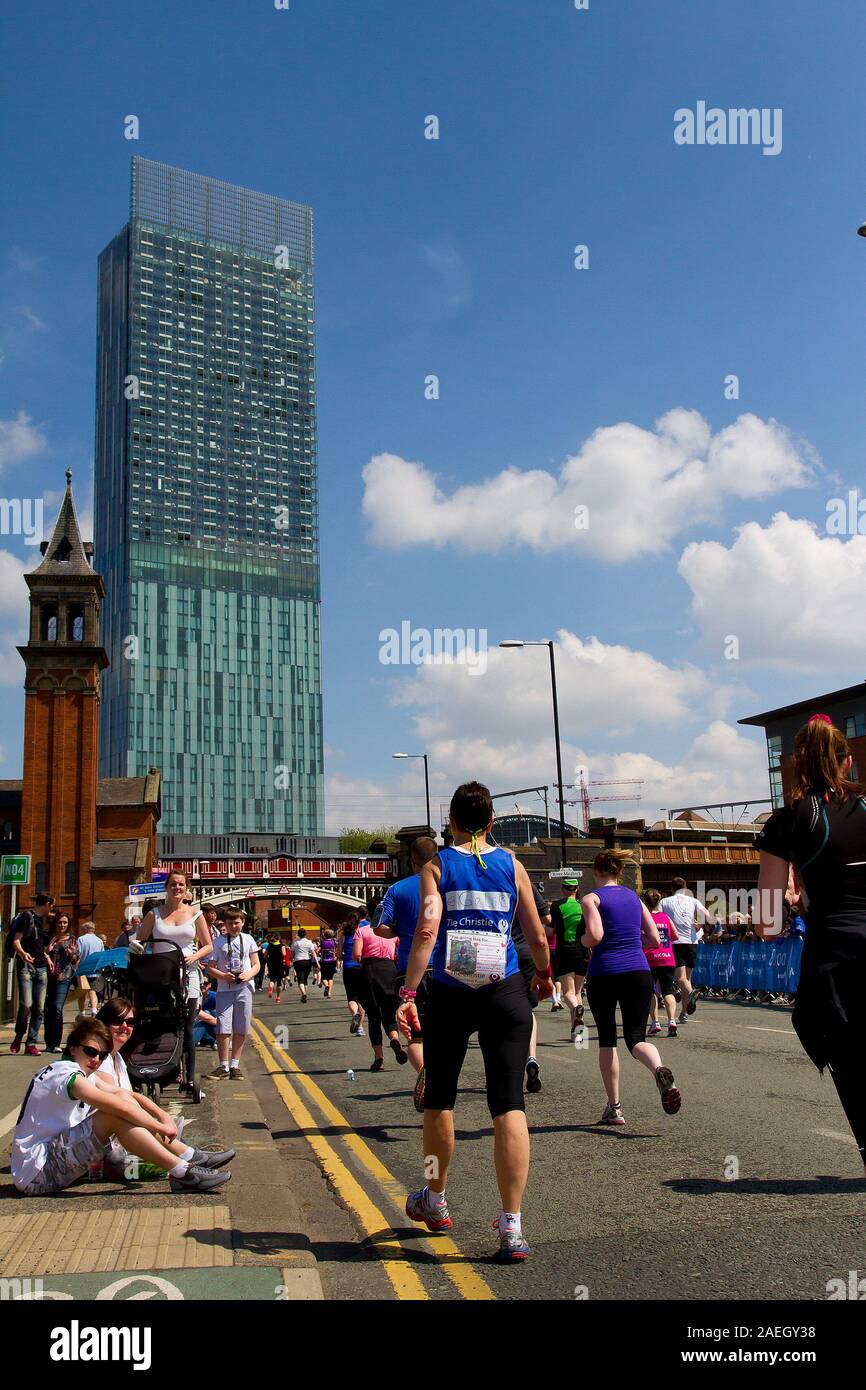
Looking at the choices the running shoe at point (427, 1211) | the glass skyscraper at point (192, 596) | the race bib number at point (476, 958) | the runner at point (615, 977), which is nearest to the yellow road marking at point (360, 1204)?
the running shoe at point (427, 1211)

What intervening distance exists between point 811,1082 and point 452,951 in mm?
6127

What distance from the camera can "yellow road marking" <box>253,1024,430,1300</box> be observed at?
14.7 feet

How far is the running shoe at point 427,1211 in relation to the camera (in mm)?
5160

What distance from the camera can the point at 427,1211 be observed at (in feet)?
16.9

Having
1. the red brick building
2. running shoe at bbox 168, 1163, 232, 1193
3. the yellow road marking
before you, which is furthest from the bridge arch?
running shoe at bbox 168, 1163, 232, 1193

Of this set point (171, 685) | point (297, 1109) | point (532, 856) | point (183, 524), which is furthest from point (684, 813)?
point (183, 524)

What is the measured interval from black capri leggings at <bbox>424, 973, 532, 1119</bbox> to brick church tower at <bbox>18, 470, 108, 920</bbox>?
70.4m

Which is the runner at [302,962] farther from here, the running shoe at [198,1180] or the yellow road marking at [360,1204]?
the running shoe at [198,1180]

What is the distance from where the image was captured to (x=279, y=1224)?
216 inches

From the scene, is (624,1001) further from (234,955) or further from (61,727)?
(61,727)

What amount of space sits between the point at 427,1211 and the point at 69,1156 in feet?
7.16

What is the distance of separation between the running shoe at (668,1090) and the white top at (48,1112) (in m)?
3.62
